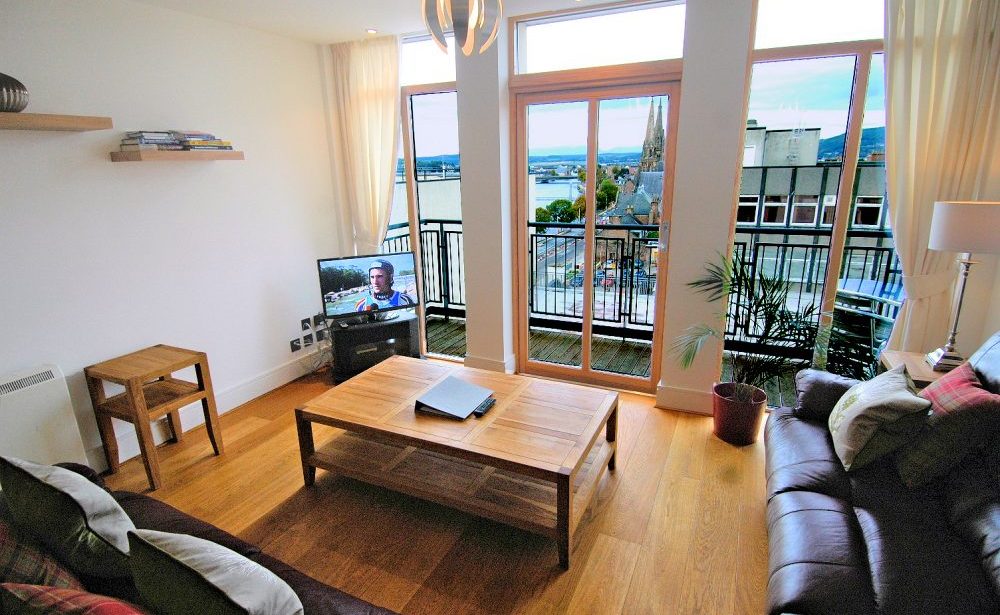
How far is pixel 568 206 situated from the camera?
375cm

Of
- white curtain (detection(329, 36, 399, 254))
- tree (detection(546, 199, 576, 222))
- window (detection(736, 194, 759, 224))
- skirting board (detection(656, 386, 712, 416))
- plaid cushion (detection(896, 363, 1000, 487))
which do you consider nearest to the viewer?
plaid cushion (detection(896, 363, 1000, 487))

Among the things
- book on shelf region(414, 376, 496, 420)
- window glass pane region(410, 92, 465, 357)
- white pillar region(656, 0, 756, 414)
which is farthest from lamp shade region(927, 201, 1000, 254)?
window glass pane region(410, 92, 465, 357)

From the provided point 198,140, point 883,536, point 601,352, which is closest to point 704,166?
point 601,352

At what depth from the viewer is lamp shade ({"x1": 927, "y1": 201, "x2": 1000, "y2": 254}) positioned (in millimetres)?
2117

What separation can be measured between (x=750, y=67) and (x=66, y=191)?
3677 millimetres

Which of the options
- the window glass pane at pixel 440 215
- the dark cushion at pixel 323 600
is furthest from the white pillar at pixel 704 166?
the dark cushion at pixel 323 600

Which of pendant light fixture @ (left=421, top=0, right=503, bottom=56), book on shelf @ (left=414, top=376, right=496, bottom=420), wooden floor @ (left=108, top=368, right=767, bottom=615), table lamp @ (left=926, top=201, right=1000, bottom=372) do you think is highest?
pendant light fixture @ (left=421, top=0, right=503, bottom=56)

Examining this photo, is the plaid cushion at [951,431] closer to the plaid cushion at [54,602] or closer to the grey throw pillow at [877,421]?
the grey throw pillow at [877,421]

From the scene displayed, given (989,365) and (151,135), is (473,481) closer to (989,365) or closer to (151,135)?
(989,365)

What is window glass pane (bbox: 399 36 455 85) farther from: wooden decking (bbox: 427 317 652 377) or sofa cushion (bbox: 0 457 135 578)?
sofa cushion (bbox: 0 457 135 578)

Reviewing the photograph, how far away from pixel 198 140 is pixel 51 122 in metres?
0.77

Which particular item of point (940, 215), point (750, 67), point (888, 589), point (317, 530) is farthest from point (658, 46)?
point (317, 530)

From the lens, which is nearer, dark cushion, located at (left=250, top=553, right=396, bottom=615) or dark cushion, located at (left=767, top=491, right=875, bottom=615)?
dark cushion, located at (left=250, top=553, right=396, bottom=615)

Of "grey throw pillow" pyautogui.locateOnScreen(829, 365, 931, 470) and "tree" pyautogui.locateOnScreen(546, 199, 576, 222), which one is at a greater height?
"tree" pyautogui.locateOnScreen(546, 199, 576, 222)
